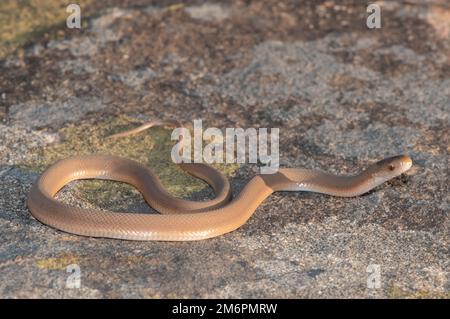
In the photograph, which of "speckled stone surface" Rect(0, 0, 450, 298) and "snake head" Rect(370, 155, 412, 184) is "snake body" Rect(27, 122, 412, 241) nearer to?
"snake head" Rect(370, 155, 412, 184)

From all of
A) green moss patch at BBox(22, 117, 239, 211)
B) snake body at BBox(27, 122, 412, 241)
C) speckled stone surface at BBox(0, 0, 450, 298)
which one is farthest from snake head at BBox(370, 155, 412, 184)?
green moss patch at BBox(22, 117, 239, 211)

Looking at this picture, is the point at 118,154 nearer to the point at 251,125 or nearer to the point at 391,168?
the point at 251,125

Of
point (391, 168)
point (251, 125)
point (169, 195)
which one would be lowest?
point (169, 195)

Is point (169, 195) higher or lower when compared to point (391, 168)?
lower

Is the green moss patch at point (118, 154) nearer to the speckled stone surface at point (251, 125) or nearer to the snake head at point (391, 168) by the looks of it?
the speckled stone surface at point (251, 125)

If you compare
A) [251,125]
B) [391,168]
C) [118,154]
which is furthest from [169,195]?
[391,168]

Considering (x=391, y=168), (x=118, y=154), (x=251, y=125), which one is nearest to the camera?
(x=391, y=168)
